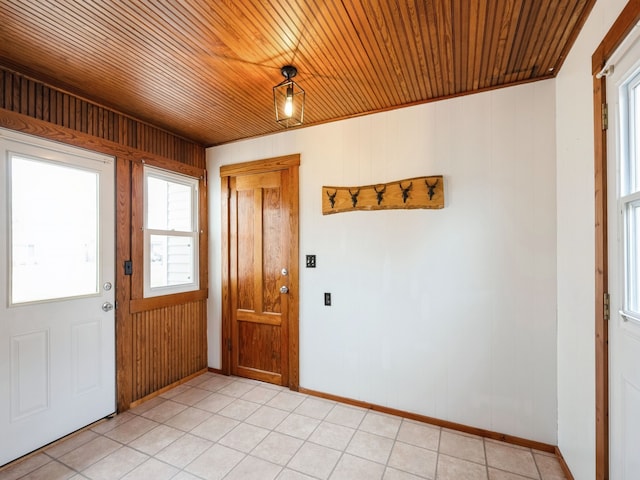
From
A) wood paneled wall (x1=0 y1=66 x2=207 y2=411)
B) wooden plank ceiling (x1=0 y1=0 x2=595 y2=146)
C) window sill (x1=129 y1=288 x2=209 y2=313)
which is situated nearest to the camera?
wooden plank ceiling (x1=0 y1=0 x2=595 y2=146)

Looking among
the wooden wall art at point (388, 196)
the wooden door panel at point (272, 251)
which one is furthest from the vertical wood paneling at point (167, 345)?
the wooden wall art at point (388, 196)

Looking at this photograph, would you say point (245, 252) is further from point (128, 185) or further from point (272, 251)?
point (128, 185)

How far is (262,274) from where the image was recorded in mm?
3207

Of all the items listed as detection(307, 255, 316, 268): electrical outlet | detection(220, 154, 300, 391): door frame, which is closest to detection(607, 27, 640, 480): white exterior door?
detection(307, 255, 316, 268): electrical outlet

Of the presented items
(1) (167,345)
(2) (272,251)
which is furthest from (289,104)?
(1) (167,345)

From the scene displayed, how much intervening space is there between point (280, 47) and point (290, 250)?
5.86 feet

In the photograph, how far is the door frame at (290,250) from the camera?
9.85 feet

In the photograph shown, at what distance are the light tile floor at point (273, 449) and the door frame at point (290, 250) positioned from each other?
57 cm

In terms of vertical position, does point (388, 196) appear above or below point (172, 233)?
above

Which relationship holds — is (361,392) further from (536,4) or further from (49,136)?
(49,136)

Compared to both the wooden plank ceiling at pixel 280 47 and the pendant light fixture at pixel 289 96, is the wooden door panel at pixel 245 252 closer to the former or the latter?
the pendant light fixture at pixel 289 96

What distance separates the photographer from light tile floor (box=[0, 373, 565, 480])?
6.24 ft

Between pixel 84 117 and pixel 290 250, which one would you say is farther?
pixel 290 250

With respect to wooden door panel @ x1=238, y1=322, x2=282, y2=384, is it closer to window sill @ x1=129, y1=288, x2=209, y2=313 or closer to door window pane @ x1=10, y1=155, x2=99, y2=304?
window sill @ x1=129, y1=288, x2=209, y2=313
